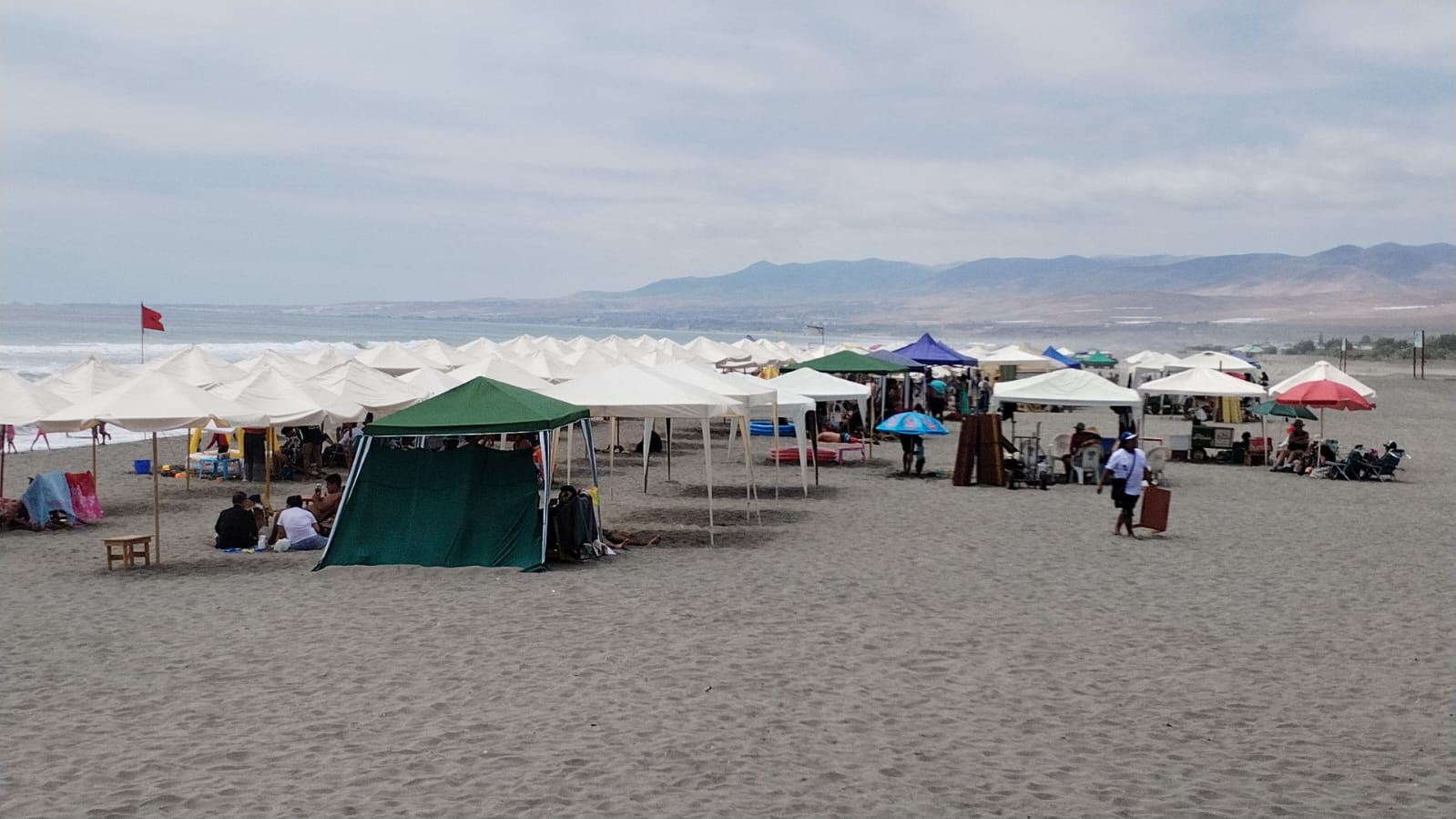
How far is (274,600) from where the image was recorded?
1044cm

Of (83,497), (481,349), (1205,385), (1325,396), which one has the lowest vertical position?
(83,497)

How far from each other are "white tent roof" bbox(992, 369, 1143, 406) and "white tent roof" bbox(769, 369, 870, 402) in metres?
2.37

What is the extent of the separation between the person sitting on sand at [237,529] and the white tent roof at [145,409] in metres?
0.97

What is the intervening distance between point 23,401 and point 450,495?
622 centimetres

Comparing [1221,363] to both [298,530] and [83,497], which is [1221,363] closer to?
[298,530]

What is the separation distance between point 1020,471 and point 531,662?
12.1 m

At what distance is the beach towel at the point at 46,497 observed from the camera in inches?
571

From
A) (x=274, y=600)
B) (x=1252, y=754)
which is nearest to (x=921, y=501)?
(x=274, y=600)

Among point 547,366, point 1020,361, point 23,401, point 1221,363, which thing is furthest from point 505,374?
point 1221,363

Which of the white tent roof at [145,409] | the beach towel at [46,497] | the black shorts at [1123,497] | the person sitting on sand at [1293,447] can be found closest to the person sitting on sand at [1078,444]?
the person sitting on sand at [1293,447]

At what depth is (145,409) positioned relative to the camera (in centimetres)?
1266

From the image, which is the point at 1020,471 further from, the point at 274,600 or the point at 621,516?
the point at 274,600

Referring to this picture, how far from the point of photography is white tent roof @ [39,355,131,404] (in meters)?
18.1

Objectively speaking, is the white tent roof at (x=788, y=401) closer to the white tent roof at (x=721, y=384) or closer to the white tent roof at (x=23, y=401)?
the white tent roof at (x=721, y=384)
